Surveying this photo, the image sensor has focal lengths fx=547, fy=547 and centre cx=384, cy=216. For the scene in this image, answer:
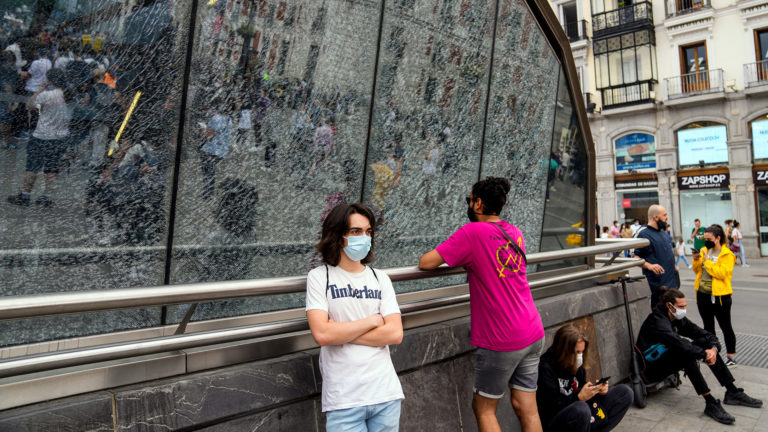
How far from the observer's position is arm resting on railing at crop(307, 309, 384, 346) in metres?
2.20

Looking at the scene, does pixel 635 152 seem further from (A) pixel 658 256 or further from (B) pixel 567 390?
(B) pixel 567 390

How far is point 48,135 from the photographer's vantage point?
108 inches

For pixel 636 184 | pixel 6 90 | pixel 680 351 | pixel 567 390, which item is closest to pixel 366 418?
pixel 567 390

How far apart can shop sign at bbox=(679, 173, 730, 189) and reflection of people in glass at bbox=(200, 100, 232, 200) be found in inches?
1008

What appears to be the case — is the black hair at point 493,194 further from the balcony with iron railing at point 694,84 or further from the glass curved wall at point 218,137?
the balcony with iron railing at point 694,84

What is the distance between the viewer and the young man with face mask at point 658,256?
6.02m

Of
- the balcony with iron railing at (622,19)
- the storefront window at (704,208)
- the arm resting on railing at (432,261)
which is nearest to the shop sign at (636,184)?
the storefront window at (704,208)

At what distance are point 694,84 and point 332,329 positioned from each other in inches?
1077

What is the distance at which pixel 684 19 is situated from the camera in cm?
2467

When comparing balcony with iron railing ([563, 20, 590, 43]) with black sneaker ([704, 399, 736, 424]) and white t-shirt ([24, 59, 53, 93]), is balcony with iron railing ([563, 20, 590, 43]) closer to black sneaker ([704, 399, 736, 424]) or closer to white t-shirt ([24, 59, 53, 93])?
black sneaker ([704, 399, 736, 424])

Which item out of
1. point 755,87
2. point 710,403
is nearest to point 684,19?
point 755,87

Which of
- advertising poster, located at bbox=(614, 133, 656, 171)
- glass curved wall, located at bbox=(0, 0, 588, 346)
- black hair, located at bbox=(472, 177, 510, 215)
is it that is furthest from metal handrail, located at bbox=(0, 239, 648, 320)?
advertising poster, located at bbox=(614, 133, 656, 171)

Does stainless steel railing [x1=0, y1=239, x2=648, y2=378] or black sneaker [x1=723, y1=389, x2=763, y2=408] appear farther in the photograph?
black sneaker [x1=723, y1=389, x2=763, y2=408]

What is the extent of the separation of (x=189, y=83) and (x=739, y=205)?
2552cm
